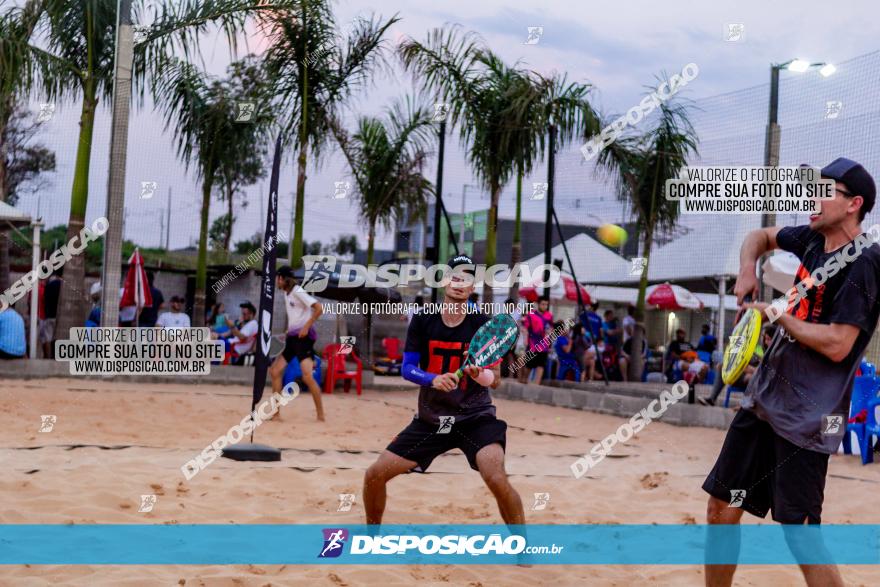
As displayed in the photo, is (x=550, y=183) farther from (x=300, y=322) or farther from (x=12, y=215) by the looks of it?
(x=12, y=215)

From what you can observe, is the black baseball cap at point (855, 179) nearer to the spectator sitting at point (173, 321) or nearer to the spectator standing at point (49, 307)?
the spectator sitting at point (173, 321)

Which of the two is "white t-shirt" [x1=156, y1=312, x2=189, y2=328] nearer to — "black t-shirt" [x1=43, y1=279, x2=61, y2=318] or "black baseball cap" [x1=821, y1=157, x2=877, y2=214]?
"black t-shirt" [x1=43, y1=279, x2=61, y2=318]

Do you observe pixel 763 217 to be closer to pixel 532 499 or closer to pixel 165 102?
pixel 532 499

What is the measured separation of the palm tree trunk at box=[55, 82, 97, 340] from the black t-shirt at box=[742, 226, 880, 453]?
11.4m

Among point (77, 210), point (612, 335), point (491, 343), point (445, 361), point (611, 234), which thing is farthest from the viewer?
point (612, 335)

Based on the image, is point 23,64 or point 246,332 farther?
point 246,332

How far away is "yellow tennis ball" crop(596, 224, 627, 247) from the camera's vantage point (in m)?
14.0

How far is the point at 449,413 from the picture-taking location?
186 inches

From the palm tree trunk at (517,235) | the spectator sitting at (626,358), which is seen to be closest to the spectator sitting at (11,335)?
the palm tree trunk at (517,235)

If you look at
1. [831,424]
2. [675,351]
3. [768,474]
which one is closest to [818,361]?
[831,424]

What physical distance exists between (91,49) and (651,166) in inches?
329

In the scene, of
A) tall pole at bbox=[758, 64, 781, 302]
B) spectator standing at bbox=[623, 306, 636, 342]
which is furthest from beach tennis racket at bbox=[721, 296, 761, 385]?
spectator standing at bbox=[623, 306, 636, 342]

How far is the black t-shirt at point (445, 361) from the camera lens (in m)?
4.74

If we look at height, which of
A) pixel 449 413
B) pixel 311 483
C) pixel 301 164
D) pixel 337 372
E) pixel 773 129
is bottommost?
pixel 337 372
